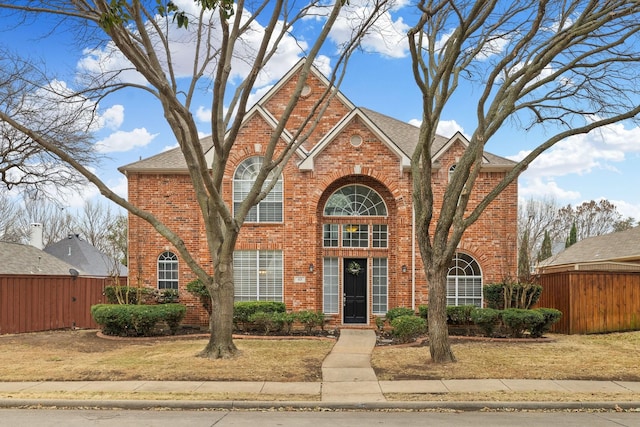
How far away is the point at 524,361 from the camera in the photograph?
43.4 ft

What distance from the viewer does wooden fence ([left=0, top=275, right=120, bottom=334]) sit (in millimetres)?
19547

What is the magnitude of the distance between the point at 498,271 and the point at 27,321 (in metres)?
16.0

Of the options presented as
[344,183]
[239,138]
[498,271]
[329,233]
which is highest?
[239,138]

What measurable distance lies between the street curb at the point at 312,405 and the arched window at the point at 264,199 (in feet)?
38.7

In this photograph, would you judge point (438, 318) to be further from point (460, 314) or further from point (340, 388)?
point (460, 314)

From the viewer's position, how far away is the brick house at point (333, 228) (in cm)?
Result: 2056

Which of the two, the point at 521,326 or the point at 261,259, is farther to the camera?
the point at 261,259

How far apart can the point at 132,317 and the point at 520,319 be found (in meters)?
11.1

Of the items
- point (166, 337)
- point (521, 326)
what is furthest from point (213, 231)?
point (521, 326)

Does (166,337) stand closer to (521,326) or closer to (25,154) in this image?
(25,154)

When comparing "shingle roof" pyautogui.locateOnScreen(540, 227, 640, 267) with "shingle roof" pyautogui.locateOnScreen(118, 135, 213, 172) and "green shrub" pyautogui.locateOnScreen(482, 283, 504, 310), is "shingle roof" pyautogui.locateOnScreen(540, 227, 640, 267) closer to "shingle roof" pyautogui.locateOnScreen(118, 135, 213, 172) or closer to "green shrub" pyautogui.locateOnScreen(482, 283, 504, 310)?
"green shrub" pyautogui.locateOnScreen(482, 283, 504, 310)

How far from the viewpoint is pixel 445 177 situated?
68.9 feet

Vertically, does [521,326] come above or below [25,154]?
below

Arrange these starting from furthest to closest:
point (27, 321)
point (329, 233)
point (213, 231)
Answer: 1. point (329, 233)
2. point (27, 321)
3. point (213, 231)
